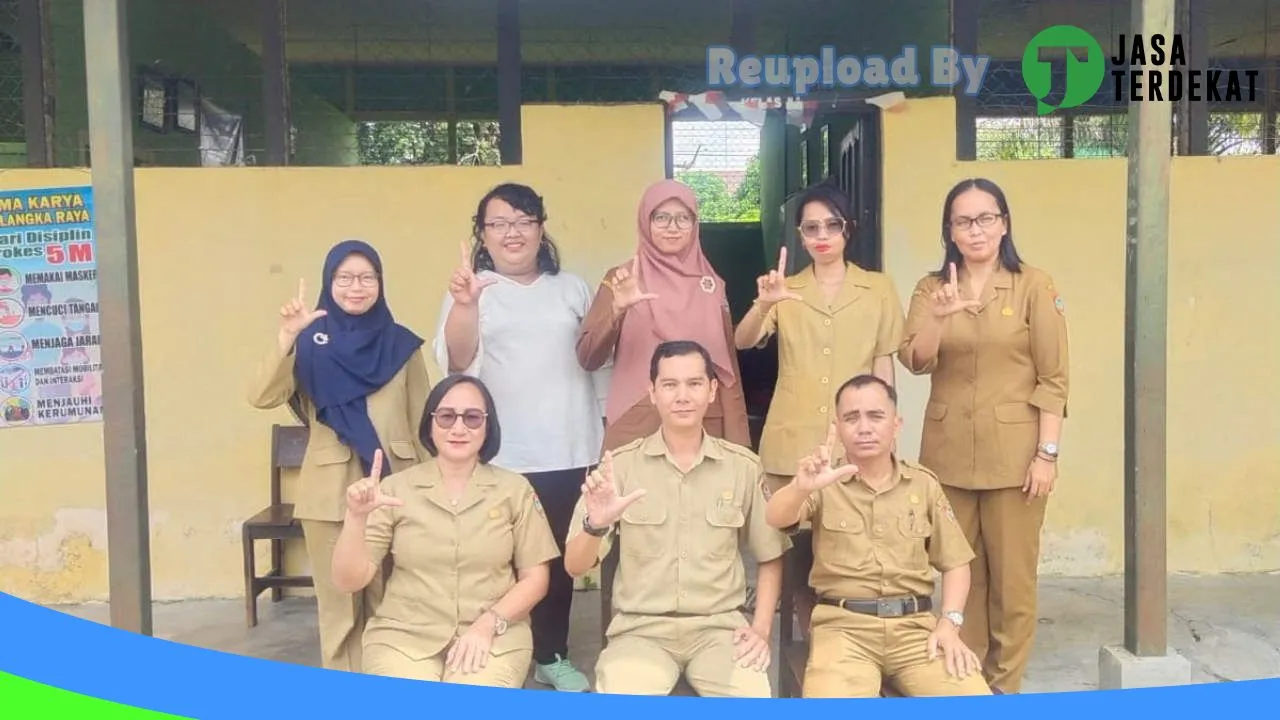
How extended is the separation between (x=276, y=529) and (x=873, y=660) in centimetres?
246

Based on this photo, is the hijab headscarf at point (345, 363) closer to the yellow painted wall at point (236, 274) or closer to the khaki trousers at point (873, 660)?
the khaki trousers at point (873, 660)

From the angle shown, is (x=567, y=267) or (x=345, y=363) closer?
(x=345, y=363)

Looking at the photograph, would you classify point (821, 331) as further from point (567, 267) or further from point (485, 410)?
point (567, 267)

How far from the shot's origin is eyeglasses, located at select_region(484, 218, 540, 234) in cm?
302

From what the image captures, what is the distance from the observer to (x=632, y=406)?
3023 millimetres

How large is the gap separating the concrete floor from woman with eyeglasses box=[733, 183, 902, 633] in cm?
121

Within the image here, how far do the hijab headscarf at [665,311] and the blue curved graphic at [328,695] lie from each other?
90cm

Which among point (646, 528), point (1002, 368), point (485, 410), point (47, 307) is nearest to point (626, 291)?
point (485, 410)

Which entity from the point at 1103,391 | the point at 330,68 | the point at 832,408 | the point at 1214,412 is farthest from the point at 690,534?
the point at 330,68

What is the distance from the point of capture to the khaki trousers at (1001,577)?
2.99 metres

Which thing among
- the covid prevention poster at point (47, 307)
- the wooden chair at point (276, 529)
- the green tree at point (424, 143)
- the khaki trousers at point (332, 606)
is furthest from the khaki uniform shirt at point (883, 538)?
the covid prevention poster at point (47, 307)

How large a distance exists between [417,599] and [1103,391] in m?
3.23

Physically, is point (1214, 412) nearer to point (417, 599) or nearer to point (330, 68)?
point (417, 599)

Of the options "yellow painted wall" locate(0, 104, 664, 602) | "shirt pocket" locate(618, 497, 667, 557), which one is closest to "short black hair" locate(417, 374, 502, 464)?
"shirt pocket" locate(618, 497, 667, 557)
